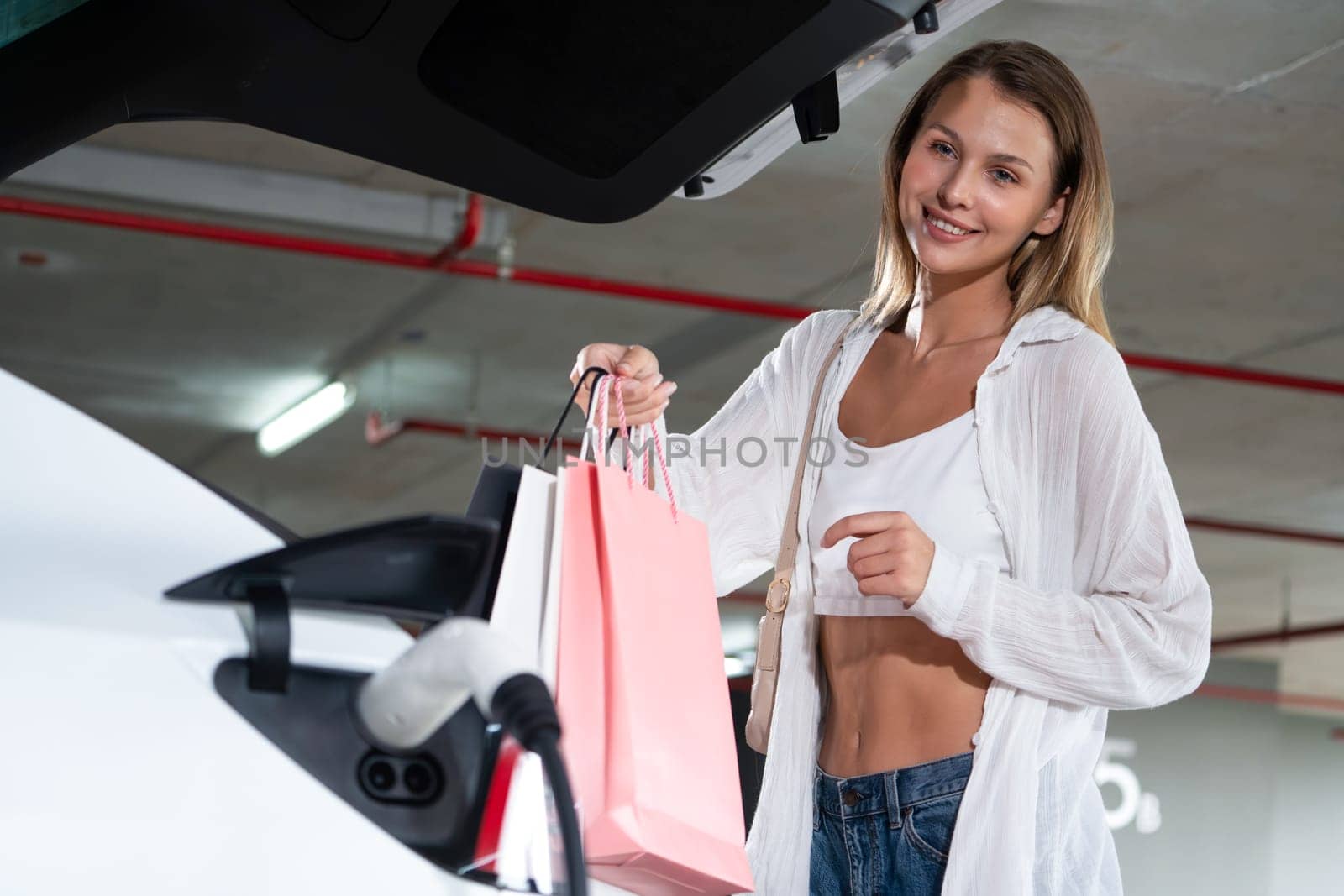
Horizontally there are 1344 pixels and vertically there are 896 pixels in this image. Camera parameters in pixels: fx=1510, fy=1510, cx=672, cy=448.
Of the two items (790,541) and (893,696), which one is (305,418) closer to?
(790,541)

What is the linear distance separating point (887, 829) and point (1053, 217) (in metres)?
0.62

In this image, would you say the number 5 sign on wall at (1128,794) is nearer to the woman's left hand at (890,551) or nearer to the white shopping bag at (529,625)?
the woman's left hand at (890,551)

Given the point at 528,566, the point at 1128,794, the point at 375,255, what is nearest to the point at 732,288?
the point at 375,255

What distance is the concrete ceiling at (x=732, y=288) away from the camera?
4473 mm

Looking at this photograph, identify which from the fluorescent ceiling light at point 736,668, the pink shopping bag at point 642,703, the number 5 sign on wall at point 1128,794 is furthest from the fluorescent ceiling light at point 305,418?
the number 5 sign on wall at point 1128,794

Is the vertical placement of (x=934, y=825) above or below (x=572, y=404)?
below

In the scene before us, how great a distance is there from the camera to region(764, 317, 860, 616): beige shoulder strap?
1.47 metres

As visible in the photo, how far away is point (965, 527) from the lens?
1393 millimetres

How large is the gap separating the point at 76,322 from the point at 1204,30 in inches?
204

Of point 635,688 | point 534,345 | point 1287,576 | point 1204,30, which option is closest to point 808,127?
point 635,688

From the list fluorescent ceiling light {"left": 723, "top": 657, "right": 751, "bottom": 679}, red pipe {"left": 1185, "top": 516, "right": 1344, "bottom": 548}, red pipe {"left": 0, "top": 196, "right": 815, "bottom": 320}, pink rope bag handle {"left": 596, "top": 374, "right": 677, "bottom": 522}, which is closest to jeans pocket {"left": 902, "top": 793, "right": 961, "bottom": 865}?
pink rope bag handle {"left": 596, "top": 374, "right": 677, "bottom": 522}

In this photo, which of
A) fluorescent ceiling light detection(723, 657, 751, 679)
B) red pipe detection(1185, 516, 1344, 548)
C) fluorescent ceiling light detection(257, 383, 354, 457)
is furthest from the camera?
red pipe detection(1185, 516, 1344, 548)

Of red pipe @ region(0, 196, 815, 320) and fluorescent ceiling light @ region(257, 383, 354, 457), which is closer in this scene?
red pipe @ region(0, 196, 815, 320)

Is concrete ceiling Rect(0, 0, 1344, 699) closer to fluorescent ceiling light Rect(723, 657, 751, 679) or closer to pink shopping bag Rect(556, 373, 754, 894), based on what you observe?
fluorescent ceiling light Rect(723, 657, 751, 679)
